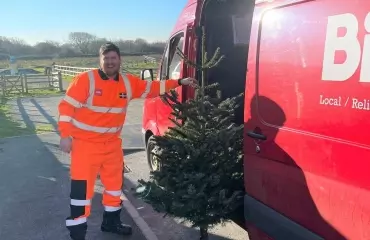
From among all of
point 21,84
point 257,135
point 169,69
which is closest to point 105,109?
point 169,69

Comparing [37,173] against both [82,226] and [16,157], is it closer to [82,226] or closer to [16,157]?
[16,157]

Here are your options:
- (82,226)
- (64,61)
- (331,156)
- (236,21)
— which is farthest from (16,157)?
(64,61)

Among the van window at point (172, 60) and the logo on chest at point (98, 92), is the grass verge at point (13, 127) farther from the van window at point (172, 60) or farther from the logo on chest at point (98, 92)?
the logo on chest at point (98, 92)

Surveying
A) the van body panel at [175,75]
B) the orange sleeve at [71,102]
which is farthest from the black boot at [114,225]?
the van body panel at [175,75]

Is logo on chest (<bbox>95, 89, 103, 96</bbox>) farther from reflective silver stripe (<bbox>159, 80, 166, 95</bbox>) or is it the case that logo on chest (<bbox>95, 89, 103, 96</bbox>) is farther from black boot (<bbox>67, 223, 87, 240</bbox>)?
black boot (<bbox>67, 223, 87, 240</bbox>)

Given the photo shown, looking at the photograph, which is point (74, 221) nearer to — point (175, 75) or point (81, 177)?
point (81, 177)

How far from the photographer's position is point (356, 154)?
2020 millimetres

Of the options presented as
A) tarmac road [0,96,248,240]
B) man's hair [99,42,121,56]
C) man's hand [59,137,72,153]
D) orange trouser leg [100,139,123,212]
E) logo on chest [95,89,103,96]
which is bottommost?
tarmac road [0,96,248,240]

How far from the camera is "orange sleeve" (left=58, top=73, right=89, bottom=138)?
148 inches

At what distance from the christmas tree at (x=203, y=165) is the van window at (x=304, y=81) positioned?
0.55 meters

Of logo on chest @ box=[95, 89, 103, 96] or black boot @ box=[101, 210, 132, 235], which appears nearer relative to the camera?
logo on chest @ box=[95, 89, 103, 96]

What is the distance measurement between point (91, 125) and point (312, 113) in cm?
232

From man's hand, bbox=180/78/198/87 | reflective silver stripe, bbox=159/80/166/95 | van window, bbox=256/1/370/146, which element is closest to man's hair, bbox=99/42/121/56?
reflective silver stripe, bbox=159/80/166/95

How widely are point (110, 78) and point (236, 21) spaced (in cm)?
154
